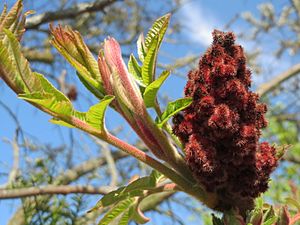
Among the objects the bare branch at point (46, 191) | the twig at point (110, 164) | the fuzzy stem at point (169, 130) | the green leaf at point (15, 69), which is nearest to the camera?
the green leaf at point (15, 69)

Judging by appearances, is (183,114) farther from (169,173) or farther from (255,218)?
(255,218)

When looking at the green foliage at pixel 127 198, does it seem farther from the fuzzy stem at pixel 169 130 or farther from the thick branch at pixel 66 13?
the thick branch at pixel 66 13

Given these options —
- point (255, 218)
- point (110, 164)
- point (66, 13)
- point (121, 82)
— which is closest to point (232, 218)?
point (255, 218)

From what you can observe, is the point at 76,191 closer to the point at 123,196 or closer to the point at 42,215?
the point at 42,215

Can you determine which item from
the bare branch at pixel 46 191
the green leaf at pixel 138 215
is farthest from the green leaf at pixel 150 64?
the bare branch at pixel 46 191

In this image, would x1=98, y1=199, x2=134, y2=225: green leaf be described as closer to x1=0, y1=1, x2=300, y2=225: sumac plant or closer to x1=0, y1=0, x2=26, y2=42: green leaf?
x1=0, y1=1, x2=300, y2=225: sumac plant

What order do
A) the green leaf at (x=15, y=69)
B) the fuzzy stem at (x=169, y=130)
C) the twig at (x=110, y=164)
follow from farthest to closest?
the twig at (x=110, y=164) < the fuzzy stem at (x=169, y=130) < the green leaf at (x=15, y=69)

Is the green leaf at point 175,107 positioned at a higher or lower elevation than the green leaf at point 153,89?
lower
